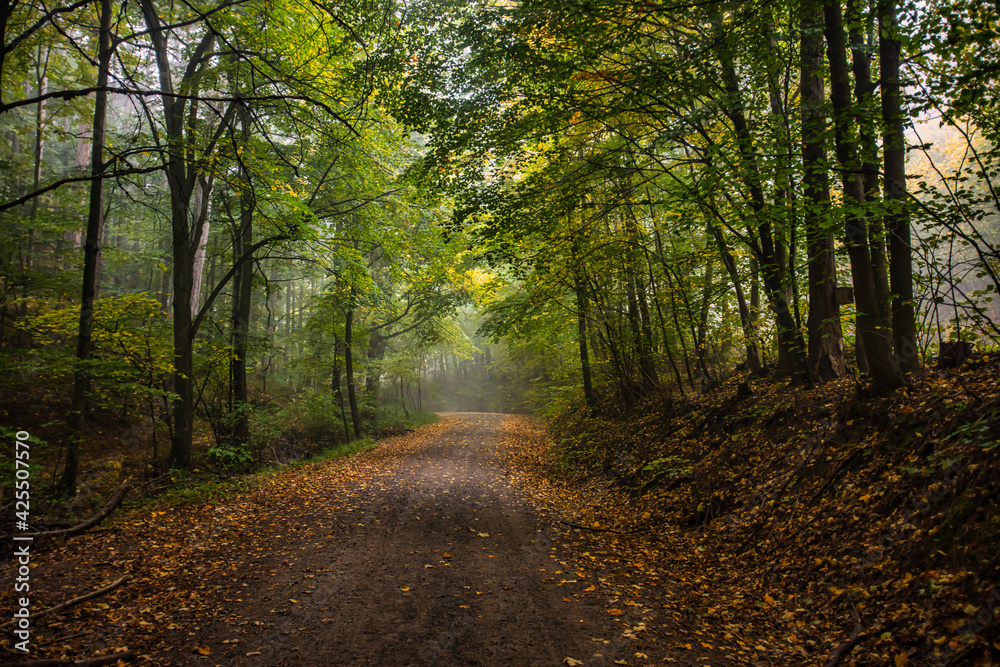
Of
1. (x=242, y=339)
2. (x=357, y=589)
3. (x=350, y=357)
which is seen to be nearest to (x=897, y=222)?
(x=357, y=589)

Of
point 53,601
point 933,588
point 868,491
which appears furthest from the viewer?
point 868,491

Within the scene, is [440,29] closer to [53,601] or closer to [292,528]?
[292,528]

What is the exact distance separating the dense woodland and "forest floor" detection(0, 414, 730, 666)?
3.47 metres

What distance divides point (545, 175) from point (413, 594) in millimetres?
7230

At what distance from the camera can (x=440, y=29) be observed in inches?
341

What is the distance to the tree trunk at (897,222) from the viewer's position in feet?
16.9

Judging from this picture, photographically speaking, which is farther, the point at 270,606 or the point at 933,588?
the point at 270,606

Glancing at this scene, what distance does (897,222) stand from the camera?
532 centimetres

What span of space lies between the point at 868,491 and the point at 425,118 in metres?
8.80

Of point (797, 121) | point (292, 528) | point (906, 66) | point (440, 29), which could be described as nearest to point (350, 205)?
point (440, 29)

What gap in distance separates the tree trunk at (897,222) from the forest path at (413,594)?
4.90 metres

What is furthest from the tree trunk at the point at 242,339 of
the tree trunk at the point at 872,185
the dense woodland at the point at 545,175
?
the tree trunk at the point at 872,185

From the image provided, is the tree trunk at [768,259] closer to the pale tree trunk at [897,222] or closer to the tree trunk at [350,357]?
the pale tree trunk at [897,222]

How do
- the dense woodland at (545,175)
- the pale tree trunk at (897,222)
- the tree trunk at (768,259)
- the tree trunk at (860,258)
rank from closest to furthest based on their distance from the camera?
the dense woodland at (545,175), the pale tree trunk at (897,222), the tree trunk at (860,258), the tree trunk at (768,259)
